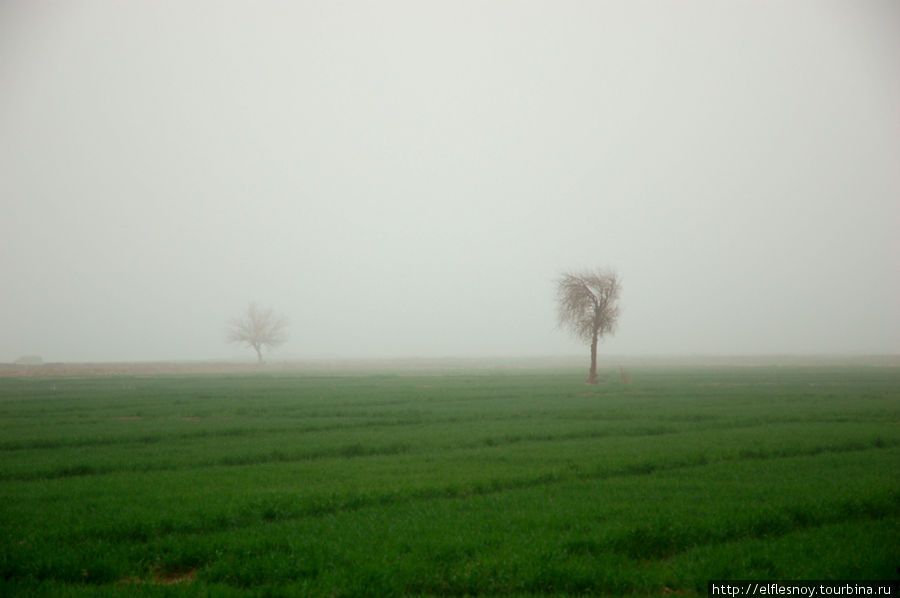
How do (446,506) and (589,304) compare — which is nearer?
(446,506)

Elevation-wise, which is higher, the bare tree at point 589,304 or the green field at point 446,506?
the bare tree at point 589,304

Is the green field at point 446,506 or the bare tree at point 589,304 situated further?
the bare tree at point 589,304

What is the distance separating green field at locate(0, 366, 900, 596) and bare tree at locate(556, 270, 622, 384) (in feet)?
96.3

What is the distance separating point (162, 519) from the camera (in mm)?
12219

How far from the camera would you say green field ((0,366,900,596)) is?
30.7 feet

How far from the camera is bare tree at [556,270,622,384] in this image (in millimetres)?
57562

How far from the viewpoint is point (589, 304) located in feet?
190

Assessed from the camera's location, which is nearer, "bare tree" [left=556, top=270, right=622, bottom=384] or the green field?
the green field

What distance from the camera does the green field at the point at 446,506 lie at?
937 centimetres

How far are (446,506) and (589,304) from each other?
4763cm

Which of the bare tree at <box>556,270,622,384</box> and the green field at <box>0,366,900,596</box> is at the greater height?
the bare tree at <box>556,270,622,384</box>

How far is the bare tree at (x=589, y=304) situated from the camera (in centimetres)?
5756

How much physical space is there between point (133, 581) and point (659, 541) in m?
10.6

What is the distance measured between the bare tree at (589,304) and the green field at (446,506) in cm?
2935
